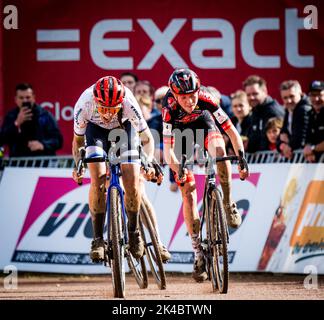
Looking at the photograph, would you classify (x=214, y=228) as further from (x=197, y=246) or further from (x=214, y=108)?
(x=214, y=108)

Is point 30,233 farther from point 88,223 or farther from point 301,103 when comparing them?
point 301,103

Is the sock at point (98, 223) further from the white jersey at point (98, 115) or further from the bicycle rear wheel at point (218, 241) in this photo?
the bicycle rear wheel at point (218, 241)

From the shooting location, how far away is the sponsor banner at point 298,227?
12.5m

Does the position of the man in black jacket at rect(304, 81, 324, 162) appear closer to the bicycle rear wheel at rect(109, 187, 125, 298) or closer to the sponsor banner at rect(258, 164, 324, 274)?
the sponsor banner at rect(258, 164, 324, 274)

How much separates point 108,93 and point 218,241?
1924 millimetres

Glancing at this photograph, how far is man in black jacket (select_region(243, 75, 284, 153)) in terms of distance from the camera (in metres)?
13.5

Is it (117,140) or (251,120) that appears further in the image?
(251,120)

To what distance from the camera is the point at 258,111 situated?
538 inches

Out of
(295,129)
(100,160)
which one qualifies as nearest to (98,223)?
(100,160)

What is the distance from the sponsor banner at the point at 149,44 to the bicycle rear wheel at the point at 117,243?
7193 mm

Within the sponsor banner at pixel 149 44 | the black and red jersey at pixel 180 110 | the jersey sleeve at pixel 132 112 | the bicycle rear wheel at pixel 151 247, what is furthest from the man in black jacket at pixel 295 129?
the sponsor banner at pixel 149 44

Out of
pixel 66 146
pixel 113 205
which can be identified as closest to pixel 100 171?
pixel 113 205

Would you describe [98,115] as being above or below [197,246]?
above

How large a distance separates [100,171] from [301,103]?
4125 mm
